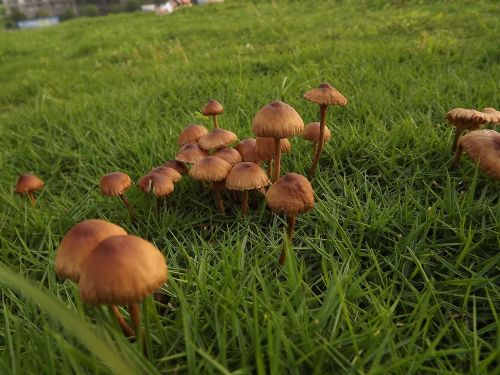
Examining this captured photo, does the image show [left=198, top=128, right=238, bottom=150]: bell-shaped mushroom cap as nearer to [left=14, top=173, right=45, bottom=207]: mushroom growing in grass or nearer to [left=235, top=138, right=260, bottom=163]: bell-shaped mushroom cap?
[left=235, top=138, right=260, bottom=163]: bell-shaped mushroom cap

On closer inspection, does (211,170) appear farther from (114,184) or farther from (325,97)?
(325,97)

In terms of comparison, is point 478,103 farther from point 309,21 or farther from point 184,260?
point 309,21

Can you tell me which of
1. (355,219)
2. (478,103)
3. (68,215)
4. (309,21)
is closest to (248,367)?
(355,219)

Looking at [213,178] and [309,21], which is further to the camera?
[309,21]

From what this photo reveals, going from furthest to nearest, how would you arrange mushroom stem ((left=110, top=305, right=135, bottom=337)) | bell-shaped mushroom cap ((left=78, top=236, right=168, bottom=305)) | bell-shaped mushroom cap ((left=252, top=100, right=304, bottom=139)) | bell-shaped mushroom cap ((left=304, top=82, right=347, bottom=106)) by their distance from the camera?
bell-shaped mushroom cap ((left=304, top=82, right=347, bottom=106)), bell-shaped mushroom cap ((left=252, top=100, right=304, bottom=139)), mushroom stem ((left=110, top=305, right=135, bottom=337)), bell-shaped mushroom cap ((left=78, top=236, right=168, bottom=305))

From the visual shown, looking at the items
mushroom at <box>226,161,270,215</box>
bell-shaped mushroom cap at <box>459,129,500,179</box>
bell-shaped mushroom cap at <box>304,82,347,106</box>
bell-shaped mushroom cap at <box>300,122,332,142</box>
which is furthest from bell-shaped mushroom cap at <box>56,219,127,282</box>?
bell-shaped mushroom cap at <box>459,129,500,179</box>

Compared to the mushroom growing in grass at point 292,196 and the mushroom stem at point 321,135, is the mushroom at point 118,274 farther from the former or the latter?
the mushroom stem at point 321,135

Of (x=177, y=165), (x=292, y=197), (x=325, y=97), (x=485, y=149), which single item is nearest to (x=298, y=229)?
(x=292, y=197)

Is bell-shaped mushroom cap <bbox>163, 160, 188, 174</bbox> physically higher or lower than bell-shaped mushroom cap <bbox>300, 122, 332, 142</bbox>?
lower
